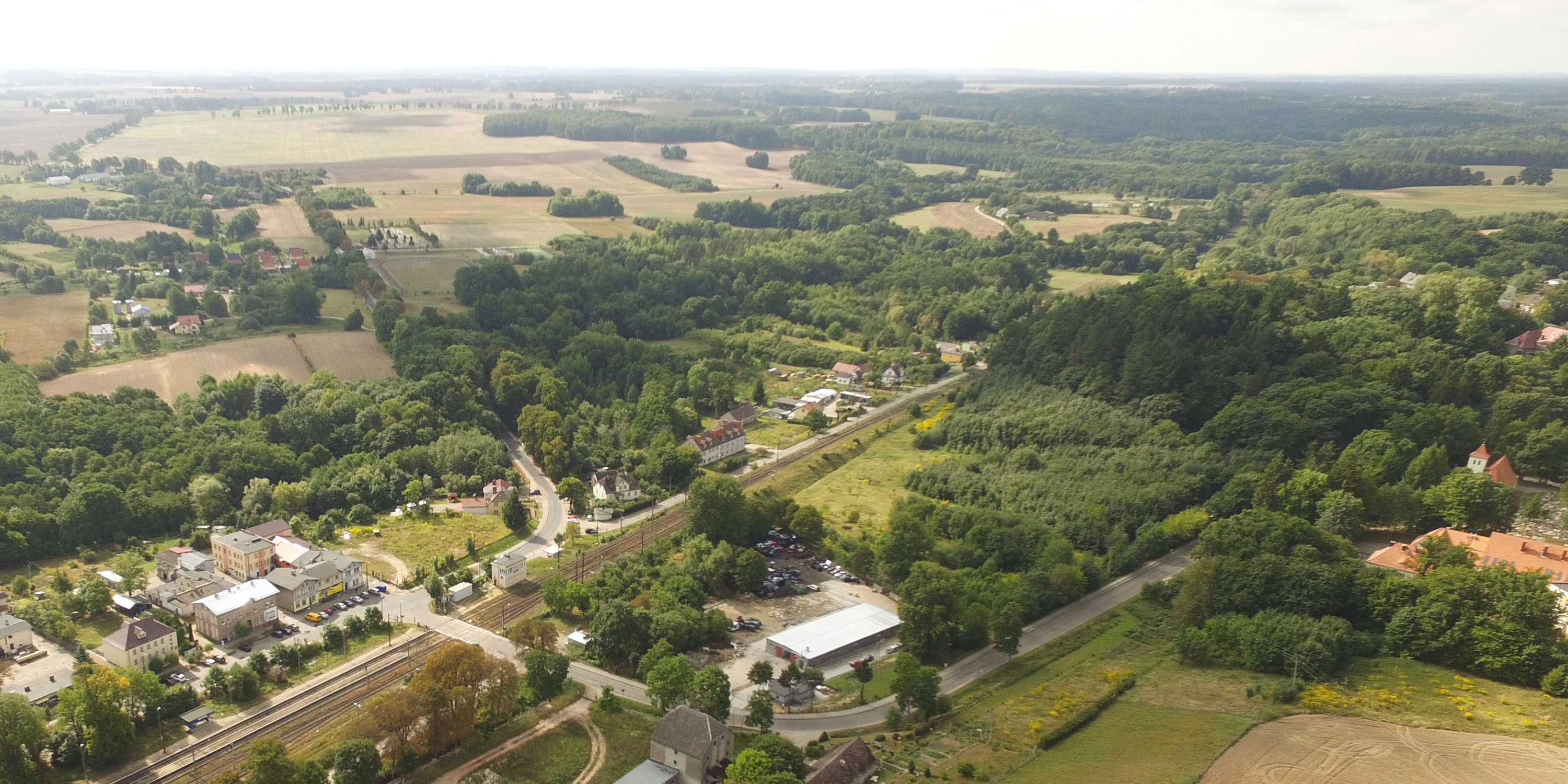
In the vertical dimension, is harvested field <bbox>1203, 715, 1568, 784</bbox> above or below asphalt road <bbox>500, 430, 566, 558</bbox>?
above

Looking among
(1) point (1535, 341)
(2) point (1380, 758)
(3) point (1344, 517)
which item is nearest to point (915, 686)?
(2) point (1380, 758)

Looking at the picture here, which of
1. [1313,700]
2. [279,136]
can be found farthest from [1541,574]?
[279,136]

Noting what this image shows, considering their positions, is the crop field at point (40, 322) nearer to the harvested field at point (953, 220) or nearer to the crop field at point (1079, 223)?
the harvested field at point (953, 220)

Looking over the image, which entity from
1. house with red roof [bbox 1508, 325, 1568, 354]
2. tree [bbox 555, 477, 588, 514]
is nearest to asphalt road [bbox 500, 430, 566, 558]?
tree [bbox 555, 477, 588, 514]

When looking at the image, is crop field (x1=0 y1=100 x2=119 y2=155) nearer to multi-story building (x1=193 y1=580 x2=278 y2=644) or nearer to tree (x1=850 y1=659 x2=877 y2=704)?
multi-story building (x1=193 y1=580 x2=278 y2=644)

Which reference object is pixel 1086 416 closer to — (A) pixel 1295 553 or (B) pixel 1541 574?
(A) pixel 1295 553

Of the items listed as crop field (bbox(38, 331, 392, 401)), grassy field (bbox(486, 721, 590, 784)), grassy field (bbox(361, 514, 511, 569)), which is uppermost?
crop field (bbox(38, 331, 392, 401))

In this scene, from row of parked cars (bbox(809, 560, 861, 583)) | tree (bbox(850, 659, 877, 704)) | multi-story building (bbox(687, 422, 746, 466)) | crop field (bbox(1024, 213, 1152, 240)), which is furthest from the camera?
crop field (bbox(1024, 213, 1152, 240))
